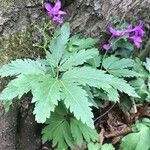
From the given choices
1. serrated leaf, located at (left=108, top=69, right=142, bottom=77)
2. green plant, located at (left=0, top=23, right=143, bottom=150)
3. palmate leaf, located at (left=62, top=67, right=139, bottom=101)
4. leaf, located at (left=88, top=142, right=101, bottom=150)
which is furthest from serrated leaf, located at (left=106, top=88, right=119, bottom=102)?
leaf, located at (left=88, top=142, right=101, bottom=150)

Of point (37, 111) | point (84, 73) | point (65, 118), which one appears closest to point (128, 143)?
point (65, 118)

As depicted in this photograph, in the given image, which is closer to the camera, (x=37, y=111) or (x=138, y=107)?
(x=37, y=111)

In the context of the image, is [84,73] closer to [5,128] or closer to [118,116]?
[5,128]

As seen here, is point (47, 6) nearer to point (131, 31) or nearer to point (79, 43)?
point (79, 43)

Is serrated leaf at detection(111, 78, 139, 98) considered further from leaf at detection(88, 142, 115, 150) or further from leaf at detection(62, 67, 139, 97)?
leaf at detection(88, 142, 115, 150)

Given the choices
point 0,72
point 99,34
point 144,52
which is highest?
point 0,72

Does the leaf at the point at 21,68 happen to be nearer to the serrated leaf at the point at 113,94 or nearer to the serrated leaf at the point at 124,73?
the serrated leaf at the point at 113,94

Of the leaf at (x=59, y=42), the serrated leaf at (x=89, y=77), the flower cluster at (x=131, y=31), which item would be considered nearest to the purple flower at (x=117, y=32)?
the flower cluster at (x=131, y=31)

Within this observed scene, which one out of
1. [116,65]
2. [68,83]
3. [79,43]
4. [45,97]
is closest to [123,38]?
[116,65]
